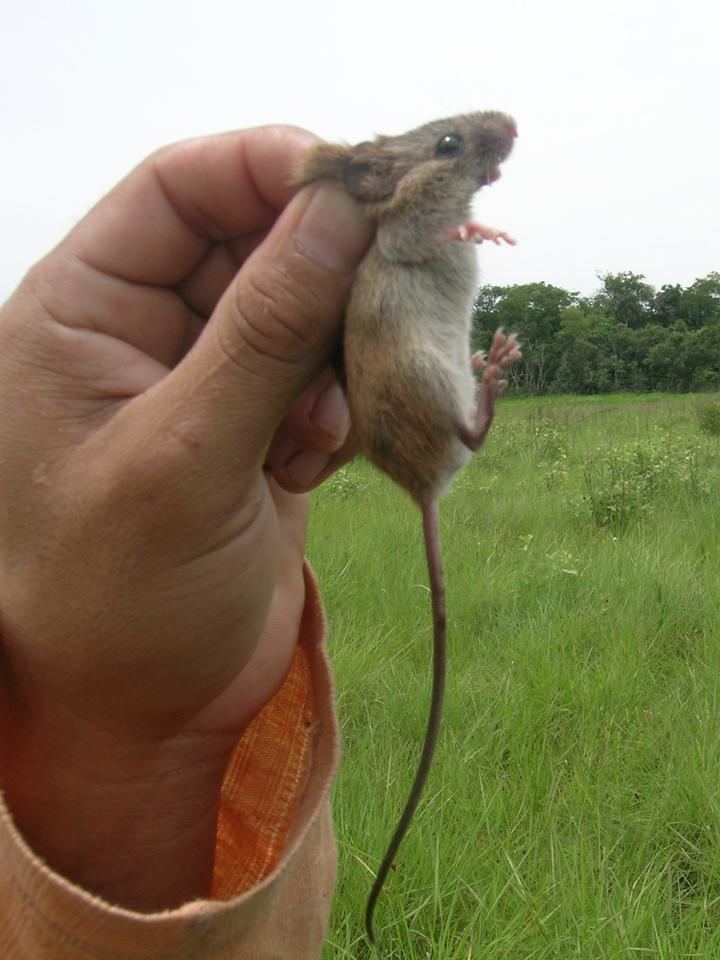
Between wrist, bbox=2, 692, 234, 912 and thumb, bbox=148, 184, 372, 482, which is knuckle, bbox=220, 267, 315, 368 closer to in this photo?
thumb, bbox=148, 184, 372, 482

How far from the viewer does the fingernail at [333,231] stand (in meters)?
1.61

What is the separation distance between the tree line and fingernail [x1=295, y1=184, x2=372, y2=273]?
162 centimetres

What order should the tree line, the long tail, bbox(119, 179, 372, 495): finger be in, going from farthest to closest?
the tree line
the long tail
bbox(119, 179, 372, 495): finger

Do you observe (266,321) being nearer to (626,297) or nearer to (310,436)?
(310,436)

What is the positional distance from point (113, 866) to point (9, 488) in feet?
2.76

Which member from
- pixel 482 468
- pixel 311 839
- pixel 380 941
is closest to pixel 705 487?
pixel 482 468

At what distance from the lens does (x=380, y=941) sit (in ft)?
7.44

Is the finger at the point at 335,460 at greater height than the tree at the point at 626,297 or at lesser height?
greater

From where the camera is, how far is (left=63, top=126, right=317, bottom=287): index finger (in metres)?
1.89

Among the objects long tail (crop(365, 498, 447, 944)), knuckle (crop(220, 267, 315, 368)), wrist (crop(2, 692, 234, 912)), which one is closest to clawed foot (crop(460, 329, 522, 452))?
long tail (crop(365, 498, 447, 944))

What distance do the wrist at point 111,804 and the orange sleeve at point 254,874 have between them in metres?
0.06

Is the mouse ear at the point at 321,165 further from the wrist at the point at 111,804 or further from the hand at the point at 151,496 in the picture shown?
the wrist at the point at 111,804

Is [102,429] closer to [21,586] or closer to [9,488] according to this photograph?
[9,488]

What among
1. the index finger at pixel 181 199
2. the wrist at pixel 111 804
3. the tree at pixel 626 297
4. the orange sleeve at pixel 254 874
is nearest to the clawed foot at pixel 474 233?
the index finger at pixel 181 199
